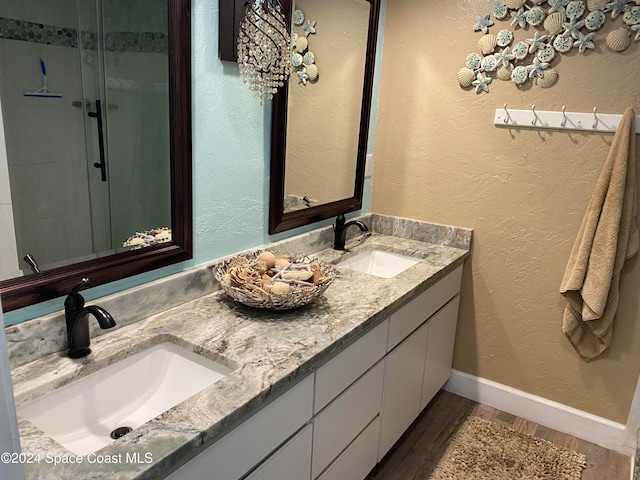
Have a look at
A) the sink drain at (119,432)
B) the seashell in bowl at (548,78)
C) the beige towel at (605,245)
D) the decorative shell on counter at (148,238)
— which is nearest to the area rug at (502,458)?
the beige towel at (605,245)

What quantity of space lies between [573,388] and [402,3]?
200 centimetres

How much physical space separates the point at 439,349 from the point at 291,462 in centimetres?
123

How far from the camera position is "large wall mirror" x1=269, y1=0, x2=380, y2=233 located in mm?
1981

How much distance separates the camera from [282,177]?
2.00 metres

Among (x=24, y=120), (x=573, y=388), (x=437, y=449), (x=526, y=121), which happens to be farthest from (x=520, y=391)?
(x=24, y=120)

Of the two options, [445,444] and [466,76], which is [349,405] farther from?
[466,76]

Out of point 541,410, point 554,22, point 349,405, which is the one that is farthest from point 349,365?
point 554,22

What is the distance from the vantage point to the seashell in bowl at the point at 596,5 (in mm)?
1968

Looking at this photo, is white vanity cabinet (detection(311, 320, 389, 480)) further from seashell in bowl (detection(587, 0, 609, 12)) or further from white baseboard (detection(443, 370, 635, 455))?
seashell in bowl (detection(587, 0, 609, 12))

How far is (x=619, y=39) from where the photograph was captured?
77.5 inches

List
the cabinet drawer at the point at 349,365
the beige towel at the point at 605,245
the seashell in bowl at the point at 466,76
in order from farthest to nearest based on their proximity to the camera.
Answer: the seashell in bowl at the point at 466,76 < the beige towel at the point at 605,245 < the cabinet drawer at the point at 349,365

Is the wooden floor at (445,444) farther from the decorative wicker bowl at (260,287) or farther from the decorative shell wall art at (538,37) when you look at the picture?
the decorative shell wall art at (538,37)

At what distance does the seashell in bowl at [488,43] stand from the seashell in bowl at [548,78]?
0.25 meters

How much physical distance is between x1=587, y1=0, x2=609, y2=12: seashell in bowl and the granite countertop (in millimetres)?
1215
